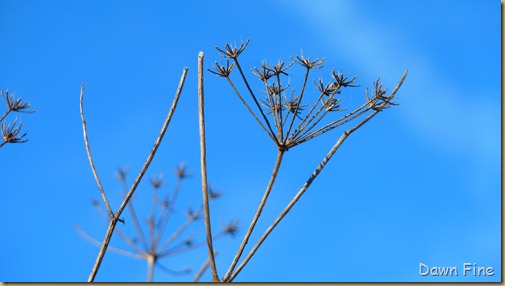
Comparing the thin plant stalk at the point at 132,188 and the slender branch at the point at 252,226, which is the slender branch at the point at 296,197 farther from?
the thin plant stalk at the point at 132,188

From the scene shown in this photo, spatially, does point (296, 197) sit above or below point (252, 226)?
above

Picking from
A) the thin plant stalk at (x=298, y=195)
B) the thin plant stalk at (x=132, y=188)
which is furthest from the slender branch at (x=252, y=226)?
the thin plant stalk at (x=132, y=188)

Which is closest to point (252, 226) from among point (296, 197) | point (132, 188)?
point (296, 197)

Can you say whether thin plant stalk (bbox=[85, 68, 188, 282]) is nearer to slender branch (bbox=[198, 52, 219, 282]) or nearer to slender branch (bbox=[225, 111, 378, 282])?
slender branch (bbox=[198, 52, 219, 282])

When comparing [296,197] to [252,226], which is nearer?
[252,226]

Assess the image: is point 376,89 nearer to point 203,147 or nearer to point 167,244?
point 203,147

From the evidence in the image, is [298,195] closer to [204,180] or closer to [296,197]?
[296,197]

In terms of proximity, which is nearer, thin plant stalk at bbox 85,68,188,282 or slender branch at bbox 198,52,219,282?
thin plant stalk at bbox 85,68,188,282

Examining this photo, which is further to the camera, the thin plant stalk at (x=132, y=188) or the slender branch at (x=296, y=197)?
the slender branch at (x=296, y=197)

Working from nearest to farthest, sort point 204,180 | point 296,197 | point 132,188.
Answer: point 132,188
point 204,180
point 296,197

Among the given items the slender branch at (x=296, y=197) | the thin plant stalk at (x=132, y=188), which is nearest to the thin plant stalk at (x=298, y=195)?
the slender branch at (x=296, y=197)

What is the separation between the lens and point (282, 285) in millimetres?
3604

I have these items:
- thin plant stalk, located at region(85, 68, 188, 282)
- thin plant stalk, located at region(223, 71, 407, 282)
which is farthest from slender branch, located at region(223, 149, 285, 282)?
thin plant stalk, located at region(85, 68, 188, 282)

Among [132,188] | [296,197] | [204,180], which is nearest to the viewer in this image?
[132,188]
